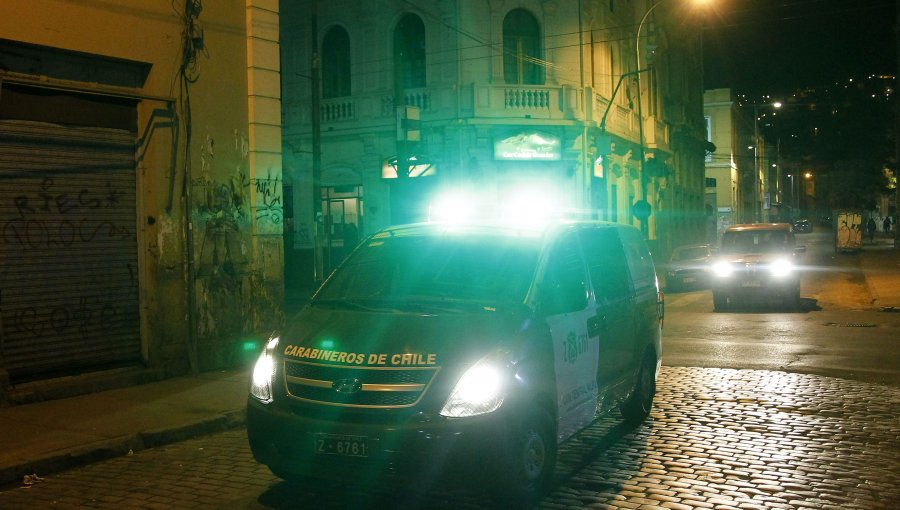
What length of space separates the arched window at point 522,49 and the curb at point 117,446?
65.8ft

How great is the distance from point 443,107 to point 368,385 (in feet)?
71.5

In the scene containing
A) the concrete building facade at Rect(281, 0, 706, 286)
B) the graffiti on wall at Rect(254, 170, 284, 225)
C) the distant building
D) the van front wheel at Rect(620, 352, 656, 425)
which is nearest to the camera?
the van front wheel at Rect(620, 352, 656, 425)

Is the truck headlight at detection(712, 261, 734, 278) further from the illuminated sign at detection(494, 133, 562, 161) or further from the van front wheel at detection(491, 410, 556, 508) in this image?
the van front wheel at detection(491, 410, 556, 508)

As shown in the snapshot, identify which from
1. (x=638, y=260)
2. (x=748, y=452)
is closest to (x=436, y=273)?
(x=638, y=260)

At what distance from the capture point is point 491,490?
5.47 m

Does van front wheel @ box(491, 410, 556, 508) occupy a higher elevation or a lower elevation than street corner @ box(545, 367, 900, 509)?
higher

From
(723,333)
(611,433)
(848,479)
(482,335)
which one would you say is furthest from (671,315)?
(482,335)

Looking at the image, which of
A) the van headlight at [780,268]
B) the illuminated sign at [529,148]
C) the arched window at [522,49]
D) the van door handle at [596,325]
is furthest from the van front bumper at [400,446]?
the arched window at [522,49]

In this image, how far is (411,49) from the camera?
27609 mm

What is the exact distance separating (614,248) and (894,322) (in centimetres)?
1107

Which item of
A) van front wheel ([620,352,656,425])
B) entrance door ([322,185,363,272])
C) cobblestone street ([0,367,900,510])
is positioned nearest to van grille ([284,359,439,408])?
cobblestone street ([0,367,900,510])

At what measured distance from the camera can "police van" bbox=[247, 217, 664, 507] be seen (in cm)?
536

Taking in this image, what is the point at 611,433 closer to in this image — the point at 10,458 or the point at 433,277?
the point at 433,277

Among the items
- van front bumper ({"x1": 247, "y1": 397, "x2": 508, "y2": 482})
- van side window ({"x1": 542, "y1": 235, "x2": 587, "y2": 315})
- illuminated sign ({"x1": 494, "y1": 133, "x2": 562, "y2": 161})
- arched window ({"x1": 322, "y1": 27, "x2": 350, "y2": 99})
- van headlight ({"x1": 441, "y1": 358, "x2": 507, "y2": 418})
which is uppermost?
arched window ({"x1": 322, "y1": 27, "x2": 350, "y2": 99})
